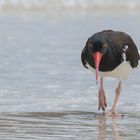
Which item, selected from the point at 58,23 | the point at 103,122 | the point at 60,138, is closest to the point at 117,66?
the point at 103,122

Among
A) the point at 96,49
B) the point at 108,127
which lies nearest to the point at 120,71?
the point at 96,49

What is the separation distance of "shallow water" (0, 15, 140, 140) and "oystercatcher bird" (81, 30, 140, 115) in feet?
Result: 1.35

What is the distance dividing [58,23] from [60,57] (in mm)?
6373

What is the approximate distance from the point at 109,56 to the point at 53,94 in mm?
1227

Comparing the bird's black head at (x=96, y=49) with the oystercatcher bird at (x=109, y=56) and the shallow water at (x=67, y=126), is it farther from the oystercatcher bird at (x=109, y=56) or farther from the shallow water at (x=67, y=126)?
the shallow water at (x=67, y=126)

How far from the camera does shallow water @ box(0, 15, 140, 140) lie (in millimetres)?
7207

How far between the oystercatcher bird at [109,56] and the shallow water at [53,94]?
411mm

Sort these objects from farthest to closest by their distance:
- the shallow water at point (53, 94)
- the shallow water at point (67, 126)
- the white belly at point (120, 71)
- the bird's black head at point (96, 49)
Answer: the white belly at point (120, 71)
the bird's black head at point (96, 49)
the shallow water at point (53, 94)
the shallow water at point (67, 126)

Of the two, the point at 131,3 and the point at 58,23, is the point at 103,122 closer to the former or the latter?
the point at 58,23

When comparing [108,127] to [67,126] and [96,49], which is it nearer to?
[67,126]

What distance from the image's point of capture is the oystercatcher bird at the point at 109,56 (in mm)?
8141

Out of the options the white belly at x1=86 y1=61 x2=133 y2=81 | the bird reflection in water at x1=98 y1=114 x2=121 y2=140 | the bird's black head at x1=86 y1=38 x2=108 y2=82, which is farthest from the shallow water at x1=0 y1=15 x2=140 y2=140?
the bird's black head at x1=86 y1=38 x2=108 y2=82

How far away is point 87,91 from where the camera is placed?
9617mm

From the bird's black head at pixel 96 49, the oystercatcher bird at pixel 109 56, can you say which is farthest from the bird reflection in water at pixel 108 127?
the bird's black head at pixel 96 49
